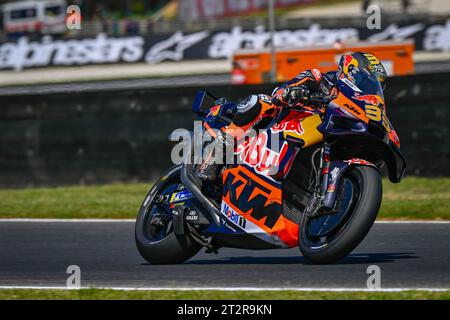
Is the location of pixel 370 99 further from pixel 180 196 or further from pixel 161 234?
pixel 161 234

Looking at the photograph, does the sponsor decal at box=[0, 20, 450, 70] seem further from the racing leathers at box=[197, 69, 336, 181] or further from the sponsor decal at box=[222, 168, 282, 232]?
the sponsor decal at box=[222, 168, 282, 232]

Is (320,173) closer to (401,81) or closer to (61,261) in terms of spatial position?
(61,261)

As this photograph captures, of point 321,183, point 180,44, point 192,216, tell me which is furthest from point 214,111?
point 180,44

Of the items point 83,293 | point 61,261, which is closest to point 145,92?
point 61,261

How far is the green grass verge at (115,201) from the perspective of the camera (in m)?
9.91

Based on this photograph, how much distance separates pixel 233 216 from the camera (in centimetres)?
654

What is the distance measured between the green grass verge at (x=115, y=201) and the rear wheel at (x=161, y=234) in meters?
3.08

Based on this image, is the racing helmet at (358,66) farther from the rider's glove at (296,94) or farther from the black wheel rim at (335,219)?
the black wheel rim at (335,219)

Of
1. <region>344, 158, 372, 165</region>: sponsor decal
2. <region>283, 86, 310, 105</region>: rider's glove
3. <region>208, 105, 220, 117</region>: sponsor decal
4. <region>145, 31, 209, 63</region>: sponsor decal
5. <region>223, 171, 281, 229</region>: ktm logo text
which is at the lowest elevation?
<region>145, 31, 209, 63</region>: sponsor decal

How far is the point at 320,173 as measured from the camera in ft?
20.0

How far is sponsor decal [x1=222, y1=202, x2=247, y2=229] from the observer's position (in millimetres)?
6477

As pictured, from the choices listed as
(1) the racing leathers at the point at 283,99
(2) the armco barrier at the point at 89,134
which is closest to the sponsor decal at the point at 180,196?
(1) the racing leathers at the point at 283,99

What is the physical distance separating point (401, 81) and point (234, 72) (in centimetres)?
1038

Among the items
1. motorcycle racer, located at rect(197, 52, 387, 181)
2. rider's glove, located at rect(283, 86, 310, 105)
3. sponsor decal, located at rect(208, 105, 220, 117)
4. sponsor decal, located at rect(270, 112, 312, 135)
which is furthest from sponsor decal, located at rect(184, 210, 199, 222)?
rider's glove, located at rect(283, 86, 310, 105)
